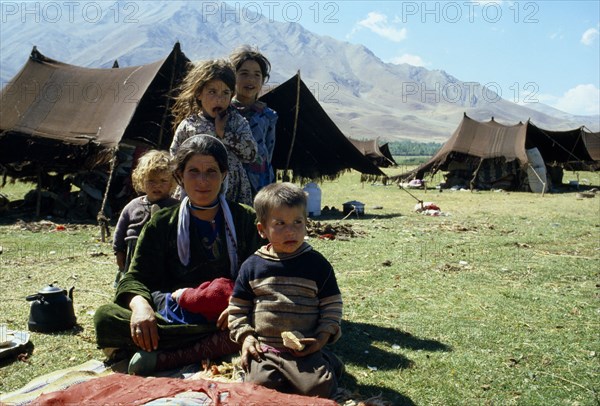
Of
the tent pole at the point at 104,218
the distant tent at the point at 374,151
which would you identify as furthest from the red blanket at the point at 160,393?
the distant tent at the point at 374,151

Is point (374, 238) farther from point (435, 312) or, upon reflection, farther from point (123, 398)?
point (123, 398)

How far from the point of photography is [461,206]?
14844mm

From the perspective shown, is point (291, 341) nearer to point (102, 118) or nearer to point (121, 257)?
point (121, 257)

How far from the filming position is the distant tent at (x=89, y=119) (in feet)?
36.1

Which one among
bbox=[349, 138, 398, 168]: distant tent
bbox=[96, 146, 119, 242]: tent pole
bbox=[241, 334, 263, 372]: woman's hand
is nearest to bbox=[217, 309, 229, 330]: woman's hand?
bbox=[241, 334, 263, 372]: woman's hand

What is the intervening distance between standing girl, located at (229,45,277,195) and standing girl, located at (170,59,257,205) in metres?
0.16

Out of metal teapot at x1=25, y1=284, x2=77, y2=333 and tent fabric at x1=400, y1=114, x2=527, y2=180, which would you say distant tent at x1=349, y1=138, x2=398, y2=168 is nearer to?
tent fabric at x1=400, y1=114, x2=527, y2=180

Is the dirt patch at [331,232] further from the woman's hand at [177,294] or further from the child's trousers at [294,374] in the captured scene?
the child's trousers at [294,374]

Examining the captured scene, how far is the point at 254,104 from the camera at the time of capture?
4.28m

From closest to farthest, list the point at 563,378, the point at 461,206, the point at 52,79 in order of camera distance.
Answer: the point at 563,378 → the point at 52,79 → the point at 461,206

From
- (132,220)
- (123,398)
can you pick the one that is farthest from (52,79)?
(123,398)

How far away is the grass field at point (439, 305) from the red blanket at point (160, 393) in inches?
25.5

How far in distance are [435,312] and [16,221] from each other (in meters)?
8.76

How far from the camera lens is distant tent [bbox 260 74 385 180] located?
12.2m
